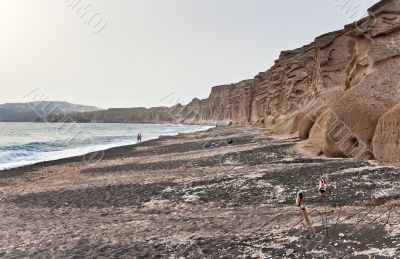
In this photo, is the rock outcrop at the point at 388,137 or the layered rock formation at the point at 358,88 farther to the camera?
the layered rock formation at the point at 358,88

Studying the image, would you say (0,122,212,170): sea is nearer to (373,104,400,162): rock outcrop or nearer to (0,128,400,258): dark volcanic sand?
(0,128,400,258): dark volcanic sand

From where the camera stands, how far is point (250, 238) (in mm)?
8156

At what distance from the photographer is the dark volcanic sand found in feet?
24.5

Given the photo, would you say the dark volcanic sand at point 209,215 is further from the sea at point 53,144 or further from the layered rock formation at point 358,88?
the sea at point 53,144

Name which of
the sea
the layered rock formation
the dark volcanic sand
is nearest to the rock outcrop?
the layered rock formation

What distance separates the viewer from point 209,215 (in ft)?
34.9

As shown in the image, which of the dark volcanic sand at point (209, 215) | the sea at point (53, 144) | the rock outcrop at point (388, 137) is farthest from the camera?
the sea at point (53, 144)

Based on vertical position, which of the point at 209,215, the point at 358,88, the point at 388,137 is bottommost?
the point at 209,215

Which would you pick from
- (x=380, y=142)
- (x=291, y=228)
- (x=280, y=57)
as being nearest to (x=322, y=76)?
(x=380, y=142)

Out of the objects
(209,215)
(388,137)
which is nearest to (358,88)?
(388,137)

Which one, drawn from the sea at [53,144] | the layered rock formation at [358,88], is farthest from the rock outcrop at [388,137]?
the sea at [53,144]

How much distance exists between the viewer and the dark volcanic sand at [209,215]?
7457 millimetres

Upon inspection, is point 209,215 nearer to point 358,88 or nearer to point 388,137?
point 388,137

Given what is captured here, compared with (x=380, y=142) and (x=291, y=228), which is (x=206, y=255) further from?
(x=380, y=142)
